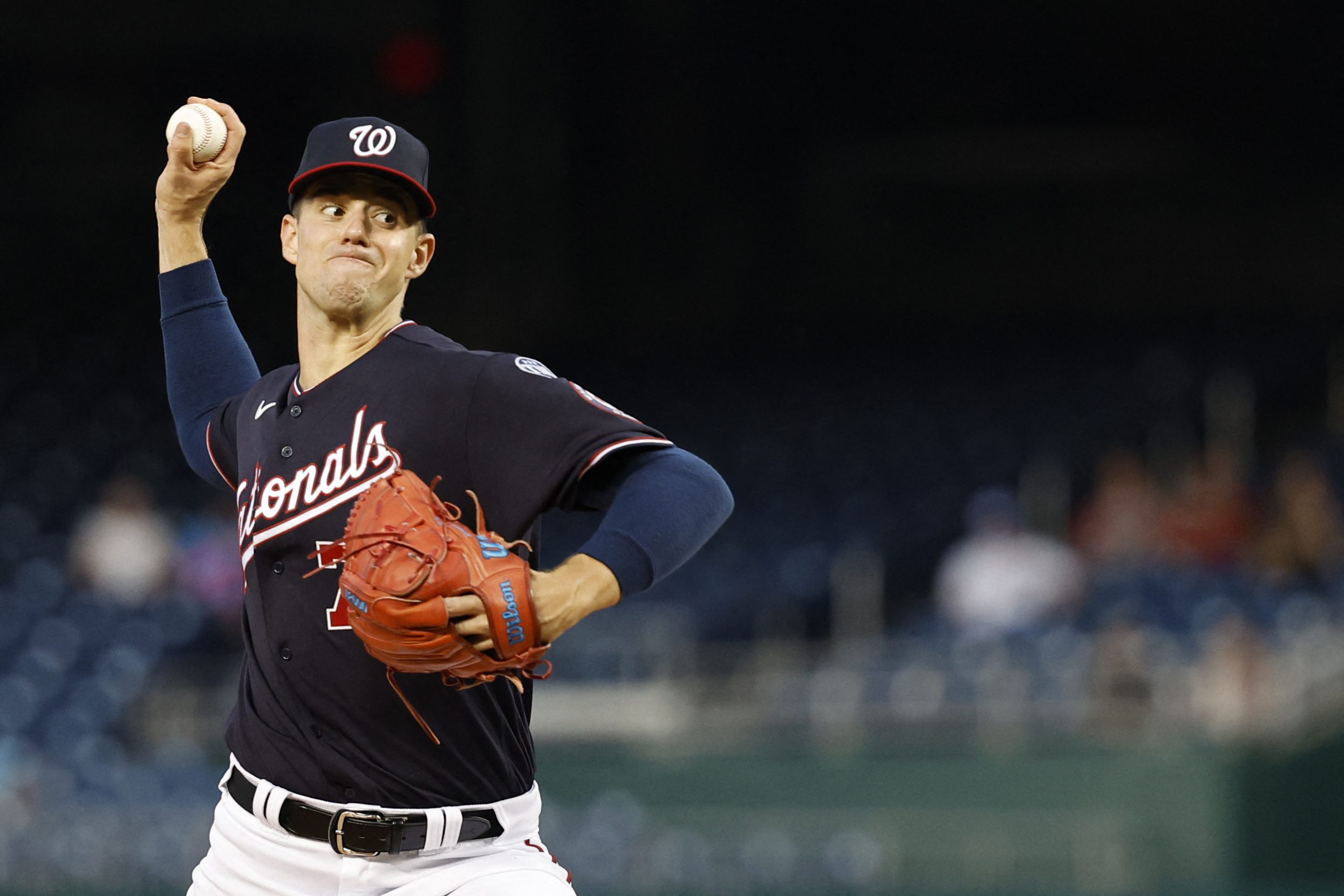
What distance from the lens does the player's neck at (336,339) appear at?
2.21 meters

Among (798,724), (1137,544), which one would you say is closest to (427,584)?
(798,724)

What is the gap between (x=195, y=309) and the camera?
8.53 feet

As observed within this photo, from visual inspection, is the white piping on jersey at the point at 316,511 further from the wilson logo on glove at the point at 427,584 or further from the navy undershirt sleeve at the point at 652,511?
the navy undershirt sleeve at the point at 652,511

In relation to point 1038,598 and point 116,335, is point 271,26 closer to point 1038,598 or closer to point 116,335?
point 116,335

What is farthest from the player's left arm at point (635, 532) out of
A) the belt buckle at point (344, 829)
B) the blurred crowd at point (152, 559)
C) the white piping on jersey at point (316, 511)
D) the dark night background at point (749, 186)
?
the dark night background at point (749, 186)

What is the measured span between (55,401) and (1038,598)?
20.7ft

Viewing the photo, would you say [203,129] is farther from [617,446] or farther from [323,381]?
[617,446]

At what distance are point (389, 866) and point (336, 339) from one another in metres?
0.70

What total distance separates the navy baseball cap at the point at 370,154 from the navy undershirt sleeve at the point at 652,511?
0.50 metres

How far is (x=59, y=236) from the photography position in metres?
11.5

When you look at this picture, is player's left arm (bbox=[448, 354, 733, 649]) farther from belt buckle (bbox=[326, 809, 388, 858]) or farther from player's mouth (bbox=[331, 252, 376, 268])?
belt buckle (bbox=[326, 809, 388, 858])

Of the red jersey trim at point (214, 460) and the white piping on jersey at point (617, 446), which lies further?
the red jersey trim at point (214, 460)

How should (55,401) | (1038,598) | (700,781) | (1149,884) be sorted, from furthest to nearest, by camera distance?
(55,401), (1038,598), (700,781), (1149,884)

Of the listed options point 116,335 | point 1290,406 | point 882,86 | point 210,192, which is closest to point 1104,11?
point 882,86
